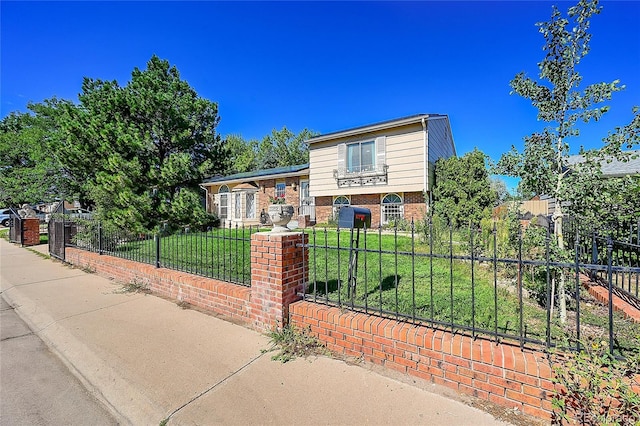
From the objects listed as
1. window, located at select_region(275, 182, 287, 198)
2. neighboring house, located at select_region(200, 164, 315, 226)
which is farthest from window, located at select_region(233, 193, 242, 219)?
window, located at select_region(275, 182, 287, 198)

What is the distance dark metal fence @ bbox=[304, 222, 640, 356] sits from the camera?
2342 millimetres

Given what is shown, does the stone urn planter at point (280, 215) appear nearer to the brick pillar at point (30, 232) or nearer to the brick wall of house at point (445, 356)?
the brick wall of house at point (445, 356)

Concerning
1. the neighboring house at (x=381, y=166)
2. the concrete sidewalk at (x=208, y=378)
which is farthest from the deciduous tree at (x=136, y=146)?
the concrete sidewalk at (x=208, y=378)

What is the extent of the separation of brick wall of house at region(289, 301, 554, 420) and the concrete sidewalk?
162 mm

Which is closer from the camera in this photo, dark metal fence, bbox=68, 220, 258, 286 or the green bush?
the green bush

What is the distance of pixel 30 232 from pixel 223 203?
34.3ft

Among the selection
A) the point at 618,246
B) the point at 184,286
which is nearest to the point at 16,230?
the point at 184,286

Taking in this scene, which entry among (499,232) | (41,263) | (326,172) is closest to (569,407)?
(499,232)

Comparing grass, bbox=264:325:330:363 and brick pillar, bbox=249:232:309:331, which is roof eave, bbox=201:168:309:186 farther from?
grass, bbox=264:325:330:363

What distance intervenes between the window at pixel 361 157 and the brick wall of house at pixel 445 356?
12550mm

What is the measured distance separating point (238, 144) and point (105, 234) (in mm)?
37481

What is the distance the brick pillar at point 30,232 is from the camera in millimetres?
12305

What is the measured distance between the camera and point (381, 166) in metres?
14.4

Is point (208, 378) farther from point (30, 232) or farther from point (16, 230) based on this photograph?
point (16, 230)
